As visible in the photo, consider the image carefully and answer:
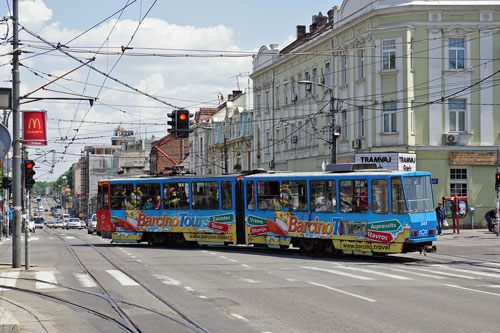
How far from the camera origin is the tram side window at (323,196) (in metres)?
26.8

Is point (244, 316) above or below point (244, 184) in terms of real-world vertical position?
below

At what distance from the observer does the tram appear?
2508cm

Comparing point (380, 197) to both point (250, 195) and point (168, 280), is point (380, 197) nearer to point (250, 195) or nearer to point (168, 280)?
point (250, 195)

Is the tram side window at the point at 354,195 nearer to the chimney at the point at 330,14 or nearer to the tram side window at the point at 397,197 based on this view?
the tram side window at the point at 397,197

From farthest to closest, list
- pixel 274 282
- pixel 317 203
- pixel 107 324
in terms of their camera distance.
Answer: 1. pixel 317 203
2. pixel 274 282
3. pixel 107 324

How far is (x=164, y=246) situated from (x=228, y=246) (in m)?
2.65

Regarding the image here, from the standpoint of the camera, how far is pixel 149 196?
32.9 metres

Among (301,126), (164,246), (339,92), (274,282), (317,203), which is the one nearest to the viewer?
(274,282)

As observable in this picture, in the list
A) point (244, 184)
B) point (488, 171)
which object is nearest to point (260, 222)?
point (244, 184)

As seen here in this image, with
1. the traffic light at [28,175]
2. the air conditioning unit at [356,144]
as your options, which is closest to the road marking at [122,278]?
the traffic light at [28,175]

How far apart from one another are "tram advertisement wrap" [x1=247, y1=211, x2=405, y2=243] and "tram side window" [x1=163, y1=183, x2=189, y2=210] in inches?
128

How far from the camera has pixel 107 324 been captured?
40.8ft

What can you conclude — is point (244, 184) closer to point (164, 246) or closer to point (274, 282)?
point (164, 246)

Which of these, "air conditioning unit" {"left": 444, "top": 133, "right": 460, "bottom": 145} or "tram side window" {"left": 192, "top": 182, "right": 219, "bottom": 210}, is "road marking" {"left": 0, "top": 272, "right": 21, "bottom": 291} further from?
"air conditioning unit" {"left": 444, "top": 133, "right": 460, "bottom": 145}
